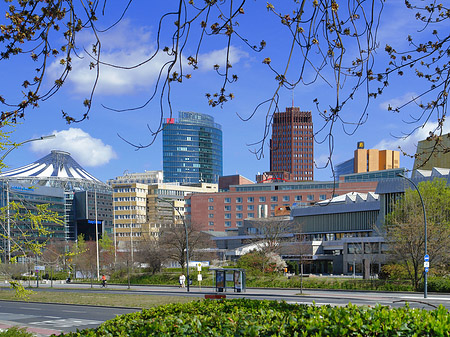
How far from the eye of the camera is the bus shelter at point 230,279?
147ft

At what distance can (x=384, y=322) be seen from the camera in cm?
721

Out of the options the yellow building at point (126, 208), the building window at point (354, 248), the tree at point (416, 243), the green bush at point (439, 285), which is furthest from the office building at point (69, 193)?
the green bush at point (439, 285)

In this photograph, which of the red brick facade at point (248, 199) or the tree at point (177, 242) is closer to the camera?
the tree at point (177, 242)

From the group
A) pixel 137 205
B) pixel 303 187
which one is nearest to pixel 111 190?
pixel 137 205

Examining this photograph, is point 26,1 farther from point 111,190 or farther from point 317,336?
point 111,190

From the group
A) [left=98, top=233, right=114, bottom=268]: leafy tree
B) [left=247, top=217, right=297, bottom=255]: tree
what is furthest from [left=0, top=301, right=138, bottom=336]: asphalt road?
[left=98, top=233, right=114, bottom=268]: leafy tree

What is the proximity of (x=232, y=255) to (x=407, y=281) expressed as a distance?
46.2 meters

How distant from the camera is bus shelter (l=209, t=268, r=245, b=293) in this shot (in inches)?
1762

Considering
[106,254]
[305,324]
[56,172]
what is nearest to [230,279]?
[305,324]

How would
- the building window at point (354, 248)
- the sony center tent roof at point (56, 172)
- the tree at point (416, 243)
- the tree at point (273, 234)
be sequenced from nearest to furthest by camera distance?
the tree at point (416, 243) < the tree at point (273, 234) < the building window at point (354, 248) < the sony center tent roof at point (56, 172)

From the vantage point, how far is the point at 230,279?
46656 mm

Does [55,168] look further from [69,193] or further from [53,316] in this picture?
[53,316]

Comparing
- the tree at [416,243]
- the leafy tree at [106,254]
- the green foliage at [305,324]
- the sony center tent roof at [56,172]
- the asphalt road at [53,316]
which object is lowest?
the leafy tree at [106,254]

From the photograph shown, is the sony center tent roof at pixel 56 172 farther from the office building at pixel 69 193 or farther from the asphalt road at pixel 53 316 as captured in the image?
the asphalt road at pixel 53 316
